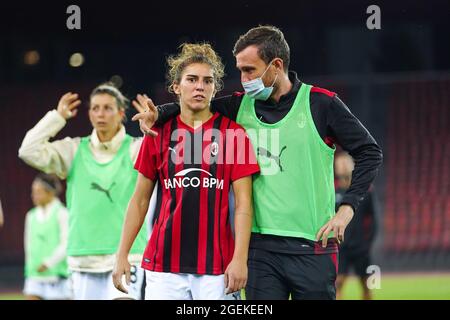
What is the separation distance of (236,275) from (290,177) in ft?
1.85

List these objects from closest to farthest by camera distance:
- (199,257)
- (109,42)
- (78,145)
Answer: (199,257) → (78,145) → (109,42)

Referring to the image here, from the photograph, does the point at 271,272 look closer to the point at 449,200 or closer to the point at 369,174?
the point at 369,174

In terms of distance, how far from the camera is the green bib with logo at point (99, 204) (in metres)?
5.58

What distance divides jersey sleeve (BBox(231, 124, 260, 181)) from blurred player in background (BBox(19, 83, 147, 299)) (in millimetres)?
1560

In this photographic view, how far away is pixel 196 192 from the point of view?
4105 millimetres

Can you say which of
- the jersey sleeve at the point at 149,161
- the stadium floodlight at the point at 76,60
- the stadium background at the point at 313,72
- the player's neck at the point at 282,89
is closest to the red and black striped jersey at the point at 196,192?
the jersey sleeve at the point at 149,161

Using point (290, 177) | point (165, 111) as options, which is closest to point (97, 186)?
point (165, 111)

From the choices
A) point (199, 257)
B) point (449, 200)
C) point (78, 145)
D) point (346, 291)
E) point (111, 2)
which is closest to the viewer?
point (199, 257)

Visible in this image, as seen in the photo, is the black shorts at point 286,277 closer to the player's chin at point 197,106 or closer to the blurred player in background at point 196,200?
the blurred player in background at point 196,200

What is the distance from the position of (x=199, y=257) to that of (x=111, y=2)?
10378mm

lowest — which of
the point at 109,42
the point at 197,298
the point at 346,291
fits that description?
the point at 346,291

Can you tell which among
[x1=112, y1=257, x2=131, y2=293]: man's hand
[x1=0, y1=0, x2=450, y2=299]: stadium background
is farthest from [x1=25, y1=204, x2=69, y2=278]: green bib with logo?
[x1=112, y1=257, x2=131, y2=293]: man's hand

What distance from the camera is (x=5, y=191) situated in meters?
17.2

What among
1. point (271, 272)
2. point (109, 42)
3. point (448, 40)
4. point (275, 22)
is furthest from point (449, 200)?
point (271, 272)
